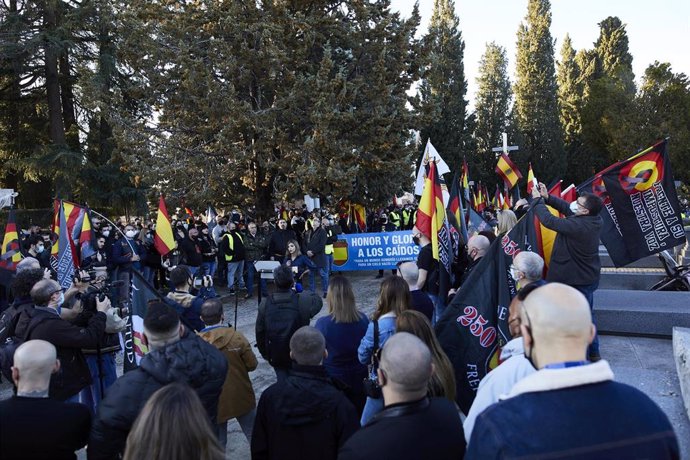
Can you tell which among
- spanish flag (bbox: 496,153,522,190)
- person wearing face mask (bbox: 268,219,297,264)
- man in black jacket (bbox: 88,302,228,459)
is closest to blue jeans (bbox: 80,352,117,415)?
man in black jacket (bbox: 88,302,228,459)

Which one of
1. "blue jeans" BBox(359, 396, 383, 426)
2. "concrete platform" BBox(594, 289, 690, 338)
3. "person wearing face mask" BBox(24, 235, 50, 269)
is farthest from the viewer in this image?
"person wearing face mask" BBox(24, 235, 50, 269)

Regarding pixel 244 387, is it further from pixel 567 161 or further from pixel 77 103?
pixel 567 161

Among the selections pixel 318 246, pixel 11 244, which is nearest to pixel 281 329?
pixel 11 244

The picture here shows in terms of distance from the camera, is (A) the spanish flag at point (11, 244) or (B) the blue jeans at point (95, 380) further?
(A) the spanish flag at point (11, 244)

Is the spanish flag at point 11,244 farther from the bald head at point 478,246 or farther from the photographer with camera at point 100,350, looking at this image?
the bald head at point 478,246

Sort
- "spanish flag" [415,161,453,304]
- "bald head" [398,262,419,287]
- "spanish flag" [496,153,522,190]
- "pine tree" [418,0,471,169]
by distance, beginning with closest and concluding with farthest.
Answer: "bald head" [398,262,419,287] → "spanish flag" [415,161,453,304] → "spanish flag" [496,153,522,190] → "pine tree" [418,0,471,169]

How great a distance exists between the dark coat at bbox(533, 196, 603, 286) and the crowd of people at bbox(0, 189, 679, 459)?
2 cm

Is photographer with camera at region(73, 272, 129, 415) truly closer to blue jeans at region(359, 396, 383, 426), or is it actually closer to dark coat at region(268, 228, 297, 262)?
blue jeans at region(359, 396, 383, 426)

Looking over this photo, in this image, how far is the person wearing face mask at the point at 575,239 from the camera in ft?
18.9

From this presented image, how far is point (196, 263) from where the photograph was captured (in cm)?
1311

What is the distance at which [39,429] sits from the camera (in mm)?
2689

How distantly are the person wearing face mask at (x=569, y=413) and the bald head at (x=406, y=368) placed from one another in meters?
0.54

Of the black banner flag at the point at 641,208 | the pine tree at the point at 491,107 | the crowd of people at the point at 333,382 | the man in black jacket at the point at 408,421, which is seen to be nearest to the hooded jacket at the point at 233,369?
the crowd of people at the point at 333,382

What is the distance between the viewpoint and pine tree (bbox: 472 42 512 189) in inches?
1795
